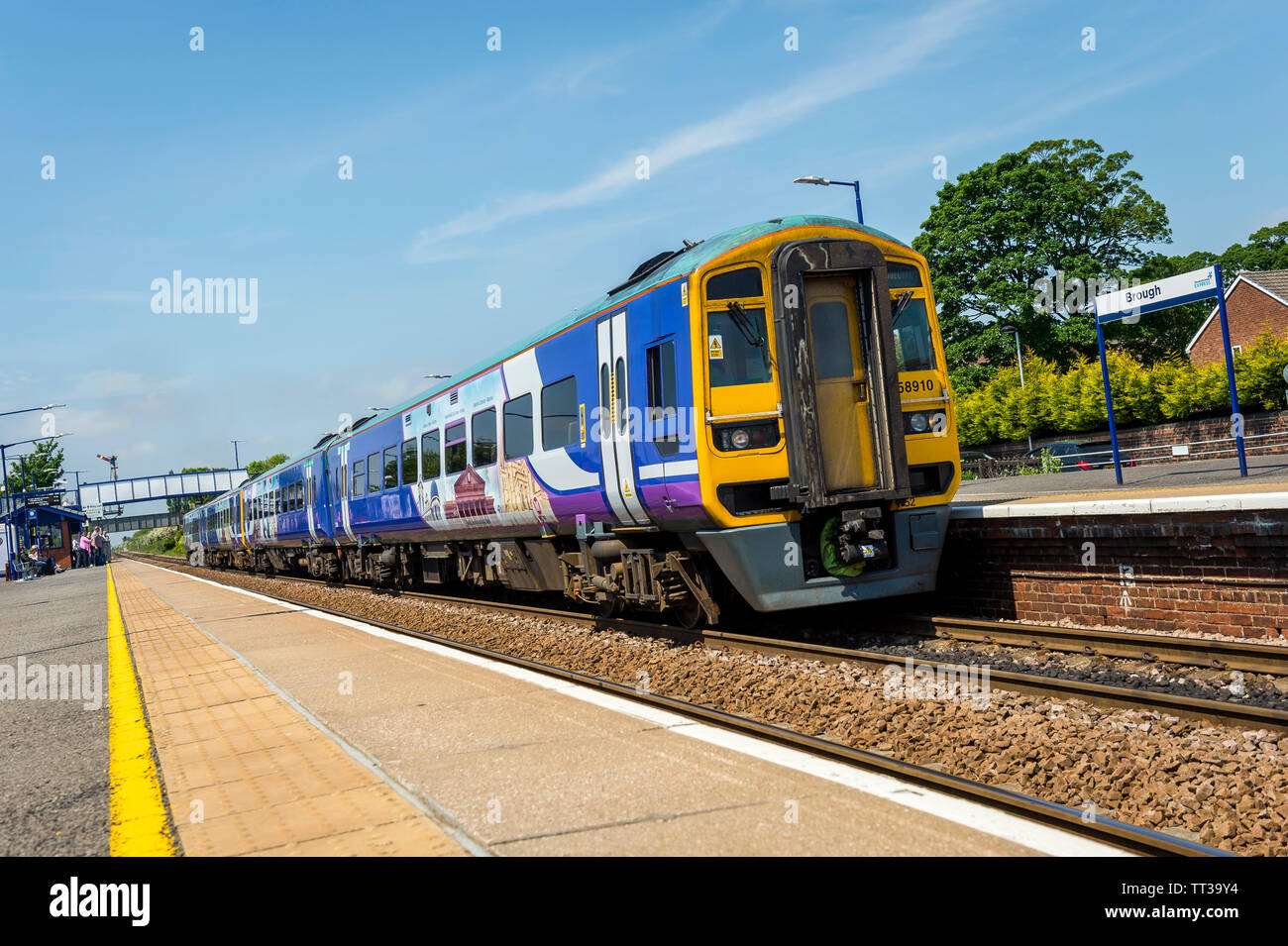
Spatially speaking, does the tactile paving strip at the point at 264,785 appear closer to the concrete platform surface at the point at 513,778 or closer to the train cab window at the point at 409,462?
the concrete platform surface at the point at 513,778

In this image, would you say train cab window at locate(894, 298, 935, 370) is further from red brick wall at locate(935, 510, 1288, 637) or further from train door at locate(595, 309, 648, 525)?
train door at locate(595, 309, 648, 525)

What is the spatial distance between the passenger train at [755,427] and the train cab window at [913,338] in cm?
2

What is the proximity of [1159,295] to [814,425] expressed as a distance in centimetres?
873

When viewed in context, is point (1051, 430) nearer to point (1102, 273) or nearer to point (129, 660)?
point (1102, 273)

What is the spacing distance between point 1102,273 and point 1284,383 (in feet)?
67.1

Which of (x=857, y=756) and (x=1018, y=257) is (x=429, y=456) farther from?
(x=1018, y=257)

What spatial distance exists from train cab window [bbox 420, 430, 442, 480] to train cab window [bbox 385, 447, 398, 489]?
155 centimetres

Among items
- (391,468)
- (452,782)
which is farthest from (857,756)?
(391,468)

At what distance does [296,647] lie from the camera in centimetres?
970

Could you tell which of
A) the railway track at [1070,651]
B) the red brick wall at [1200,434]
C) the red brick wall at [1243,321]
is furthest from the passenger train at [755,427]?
the red brick wall at [1243,321]

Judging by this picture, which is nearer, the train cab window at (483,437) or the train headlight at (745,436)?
the train headlight at (745,436)

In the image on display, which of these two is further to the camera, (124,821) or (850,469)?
(850,469)

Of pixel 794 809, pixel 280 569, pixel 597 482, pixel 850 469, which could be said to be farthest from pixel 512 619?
pixel 280 569

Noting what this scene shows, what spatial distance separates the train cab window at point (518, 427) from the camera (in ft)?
33.2
